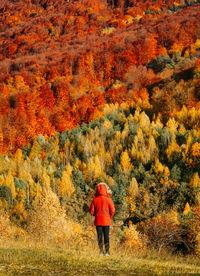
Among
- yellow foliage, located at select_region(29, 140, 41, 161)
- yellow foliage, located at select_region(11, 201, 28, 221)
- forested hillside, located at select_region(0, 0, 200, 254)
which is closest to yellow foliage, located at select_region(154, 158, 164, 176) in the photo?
forested hillside, located at select_region(0, 0, 200, 254)

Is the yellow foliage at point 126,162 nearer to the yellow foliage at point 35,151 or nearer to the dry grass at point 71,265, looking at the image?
the yellow foliage at point 35,151

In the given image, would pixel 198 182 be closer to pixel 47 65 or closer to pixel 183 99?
pixel 183 99

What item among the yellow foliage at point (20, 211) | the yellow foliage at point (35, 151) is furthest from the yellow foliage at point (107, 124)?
the yellow foliage at point (20, 211)

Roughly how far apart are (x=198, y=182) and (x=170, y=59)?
90214 mm

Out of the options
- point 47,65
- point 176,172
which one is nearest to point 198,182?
point 176,172

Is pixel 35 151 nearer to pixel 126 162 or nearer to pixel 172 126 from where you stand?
pixel 126 162

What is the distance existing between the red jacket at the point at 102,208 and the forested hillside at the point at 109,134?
24161 millimetres

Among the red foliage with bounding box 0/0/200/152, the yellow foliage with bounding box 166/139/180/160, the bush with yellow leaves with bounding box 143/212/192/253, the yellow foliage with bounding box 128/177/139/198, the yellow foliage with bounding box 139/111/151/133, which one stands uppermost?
the bush with yellow leaves with bounding box 143/212/192/253

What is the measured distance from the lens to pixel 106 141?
312ft

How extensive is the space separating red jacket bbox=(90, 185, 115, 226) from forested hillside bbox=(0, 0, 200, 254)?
2416 cm

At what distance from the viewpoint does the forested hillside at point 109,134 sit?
214 ft

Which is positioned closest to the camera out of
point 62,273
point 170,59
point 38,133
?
point 62,273

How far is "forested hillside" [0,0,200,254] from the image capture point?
214 ft

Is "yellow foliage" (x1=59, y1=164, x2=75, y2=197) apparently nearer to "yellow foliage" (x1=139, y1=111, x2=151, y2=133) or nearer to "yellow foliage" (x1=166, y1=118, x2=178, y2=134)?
"yellow foliage" (x1=139, y1=111, x2=151, y2=133)
